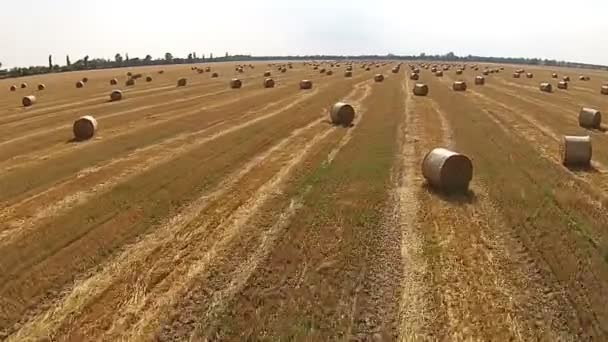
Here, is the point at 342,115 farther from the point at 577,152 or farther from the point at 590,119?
the point at 590,119

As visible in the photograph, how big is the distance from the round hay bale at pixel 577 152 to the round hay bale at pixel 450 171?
15.6 feet

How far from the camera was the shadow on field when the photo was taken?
45.0ft

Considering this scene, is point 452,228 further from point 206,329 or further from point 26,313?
point 26,313

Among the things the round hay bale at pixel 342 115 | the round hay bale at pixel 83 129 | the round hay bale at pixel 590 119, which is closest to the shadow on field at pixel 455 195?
the round hay bale at pixel 342 115

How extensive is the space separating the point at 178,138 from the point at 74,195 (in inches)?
341

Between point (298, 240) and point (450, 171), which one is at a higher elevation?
point (450, 171)

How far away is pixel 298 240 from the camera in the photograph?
11.1 meters

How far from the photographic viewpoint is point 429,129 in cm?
2423

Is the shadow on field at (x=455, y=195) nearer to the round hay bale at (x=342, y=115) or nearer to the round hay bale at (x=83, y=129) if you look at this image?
the round hay bale at (x=342, y=115)

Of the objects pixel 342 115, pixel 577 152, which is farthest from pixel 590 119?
pixel 342 115

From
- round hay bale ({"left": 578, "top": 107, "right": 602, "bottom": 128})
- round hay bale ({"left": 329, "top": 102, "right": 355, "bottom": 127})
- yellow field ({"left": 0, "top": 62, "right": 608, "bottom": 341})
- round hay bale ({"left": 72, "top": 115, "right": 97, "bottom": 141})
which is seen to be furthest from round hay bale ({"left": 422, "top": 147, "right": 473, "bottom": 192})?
round hay bale ({"left": 72, "top": 115, "right": 97, "bottom": 141})

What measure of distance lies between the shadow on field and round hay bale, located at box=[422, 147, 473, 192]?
0.48 feet

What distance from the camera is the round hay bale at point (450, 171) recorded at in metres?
14.4

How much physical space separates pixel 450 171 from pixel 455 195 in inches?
27.5
